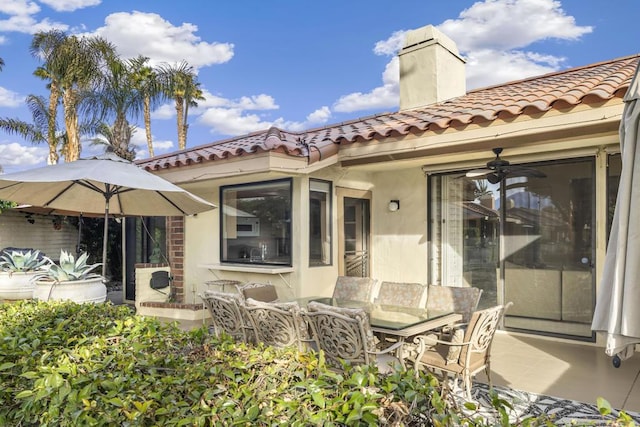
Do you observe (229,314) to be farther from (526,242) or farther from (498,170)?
(526,242)

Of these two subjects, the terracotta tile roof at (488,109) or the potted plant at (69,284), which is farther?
the terracotta tile roof at (488,109)

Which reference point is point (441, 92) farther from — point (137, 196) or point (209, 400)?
point (209, 400)

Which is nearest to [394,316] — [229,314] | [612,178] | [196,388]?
[229,314]

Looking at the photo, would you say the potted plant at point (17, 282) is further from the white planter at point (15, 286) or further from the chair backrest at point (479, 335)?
the chair backrest at point (479, 335)

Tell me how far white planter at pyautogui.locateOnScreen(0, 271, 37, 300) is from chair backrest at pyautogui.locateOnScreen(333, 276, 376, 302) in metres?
3.89

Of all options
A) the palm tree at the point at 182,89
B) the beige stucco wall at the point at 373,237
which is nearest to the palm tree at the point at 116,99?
the palm tree at the point at 182,89

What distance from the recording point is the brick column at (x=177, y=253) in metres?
9.26

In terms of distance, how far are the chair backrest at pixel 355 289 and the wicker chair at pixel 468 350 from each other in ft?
5.89

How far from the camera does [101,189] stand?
570 centimetres

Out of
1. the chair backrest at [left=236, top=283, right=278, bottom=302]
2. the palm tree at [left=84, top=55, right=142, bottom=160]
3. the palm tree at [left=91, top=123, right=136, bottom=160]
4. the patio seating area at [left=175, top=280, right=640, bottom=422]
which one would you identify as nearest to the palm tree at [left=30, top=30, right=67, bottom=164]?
the palm tree at [left=84, top=55, right=142, bottom=160]

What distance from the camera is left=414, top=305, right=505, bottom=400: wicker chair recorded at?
3.89 metres

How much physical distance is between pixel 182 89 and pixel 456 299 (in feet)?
75.3

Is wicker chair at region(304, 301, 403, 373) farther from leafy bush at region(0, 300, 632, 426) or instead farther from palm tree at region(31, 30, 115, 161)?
palm tree at region(31, 30, 115, 161)

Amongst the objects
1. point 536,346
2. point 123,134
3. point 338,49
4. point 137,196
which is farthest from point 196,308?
point 123,134
